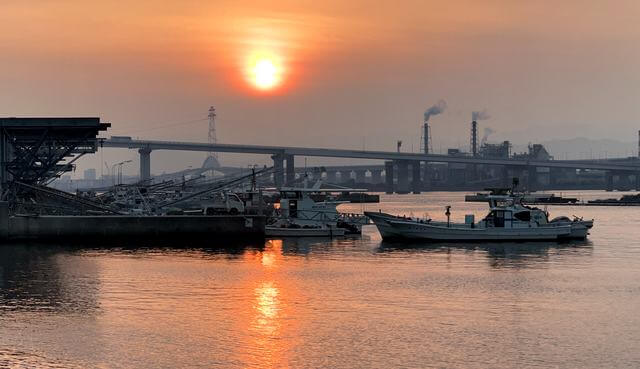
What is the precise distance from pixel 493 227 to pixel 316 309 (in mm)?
31267

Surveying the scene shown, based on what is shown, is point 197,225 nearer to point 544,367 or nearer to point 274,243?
point 274,243

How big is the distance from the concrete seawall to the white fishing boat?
9.12 m

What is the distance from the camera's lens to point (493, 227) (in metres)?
61.3

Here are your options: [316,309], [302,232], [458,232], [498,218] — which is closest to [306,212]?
[302,232]

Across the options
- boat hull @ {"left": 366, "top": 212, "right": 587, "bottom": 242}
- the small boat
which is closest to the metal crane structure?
the small boat

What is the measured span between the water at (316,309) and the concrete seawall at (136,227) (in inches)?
262

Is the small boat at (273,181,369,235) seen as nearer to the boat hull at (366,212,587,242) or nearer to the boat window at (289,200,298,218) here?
the boat window at (289,200,298,218)

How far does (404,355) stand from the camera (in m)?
25.0

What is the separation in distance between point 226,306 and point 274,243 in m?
27.3

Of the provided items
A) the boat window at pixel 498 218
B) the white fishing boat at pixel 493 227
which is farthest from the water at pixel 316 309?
the boat window at pixel 498 218

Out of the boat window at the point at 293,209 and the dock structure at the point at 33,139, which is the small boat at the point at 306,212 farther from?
the dock structure at the point at 33,139

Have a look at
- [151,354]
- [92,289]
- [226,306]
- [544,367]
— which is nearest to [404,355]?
[544,367]

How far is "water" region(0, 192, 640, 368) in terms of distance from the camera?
989 inches

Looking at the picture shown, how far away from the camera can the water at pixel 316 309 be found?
25.1 meters
